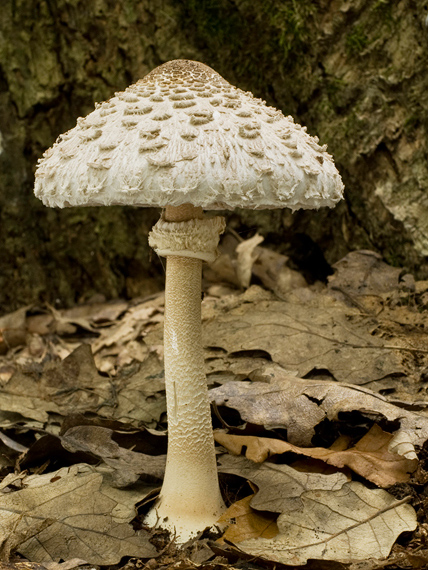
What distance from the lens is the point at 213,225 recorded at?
250 centimetres

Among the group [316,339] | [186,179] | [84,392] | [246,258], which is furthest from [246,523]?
[246,258]

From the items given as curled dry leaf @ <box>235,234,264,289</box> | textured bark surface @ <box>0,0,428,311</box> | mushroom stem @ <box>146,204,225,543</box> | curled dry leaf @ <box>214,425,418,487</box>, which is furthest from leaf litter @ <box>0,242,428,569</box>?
textured bark surface @ <box>0,0,428,311</box>

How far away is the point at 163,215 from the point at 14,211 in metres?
2.89

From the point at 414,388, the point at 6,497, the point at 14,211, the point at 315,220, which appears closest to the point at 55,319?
the point at 14,211

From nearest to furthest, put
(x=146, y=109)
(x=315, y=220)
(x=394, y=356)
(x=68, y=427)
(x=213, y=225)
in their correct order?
(x=146, y=109) < (x=213, y=225) < (x=68, y=427) < (x=394, y=356) < (x=315, y=220)

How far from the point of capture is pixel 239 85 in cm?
446

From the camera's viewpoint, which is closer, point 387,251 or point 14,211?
point 387,251

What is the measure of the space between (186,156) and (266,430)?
1519 millimetres

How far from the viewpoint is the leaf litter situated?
2.38 metres

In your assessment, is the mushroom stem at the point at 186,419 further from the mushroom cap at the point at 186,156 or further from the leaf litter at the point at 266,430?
the mushroom cap at the point at 186,156

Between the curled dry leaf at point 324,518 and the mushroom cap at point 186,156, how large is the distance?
1195mm

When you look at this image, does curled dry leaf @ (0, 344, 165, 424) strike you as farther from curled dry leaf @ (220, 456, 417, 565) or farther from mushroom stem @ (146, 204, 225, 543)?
curled dry leaf @ (220, 456, 417, 565)

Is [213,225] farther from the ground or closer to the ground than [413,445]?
farther from the ground

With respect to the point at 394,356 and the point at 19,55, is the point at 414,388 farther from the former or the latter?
the point at 19,55
